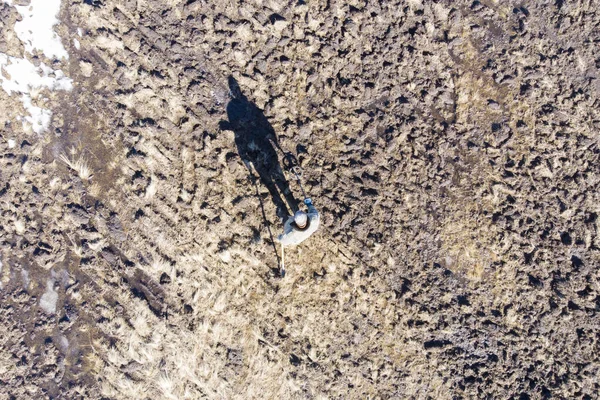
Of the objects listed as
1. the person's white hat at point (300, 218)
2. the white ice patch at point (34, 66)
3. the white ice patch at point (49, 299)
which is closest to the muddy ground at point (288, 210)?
the white ice patch at point (49, 299)

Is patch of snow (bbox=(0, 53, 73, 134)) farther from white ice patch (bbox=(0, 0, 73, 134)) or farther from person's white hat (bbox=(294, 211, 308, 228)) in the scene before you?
person's white hat (bbox=(294, 211, 308, 228))

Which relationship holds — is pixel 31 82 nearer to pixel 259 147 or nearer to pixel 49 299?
pixel 49 299

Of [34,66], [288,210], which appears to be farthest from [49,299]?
[288,210]

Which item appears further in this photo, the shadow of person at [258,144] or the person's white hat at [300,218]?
the shadow of person at [258,144]

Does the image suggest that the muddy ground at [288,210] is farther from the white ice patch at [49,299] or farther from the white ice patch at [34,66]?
the white ice patch at [34,66]

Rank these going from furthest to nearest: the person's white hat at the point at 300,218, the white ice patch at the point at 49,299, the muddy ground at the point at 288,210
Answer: the white ice patch at the point at 49,299
the muddy ground at the point at 288,210
the person's white hat at the point at 300,218

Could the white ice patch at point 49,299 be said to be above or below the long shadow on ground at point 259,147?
below
